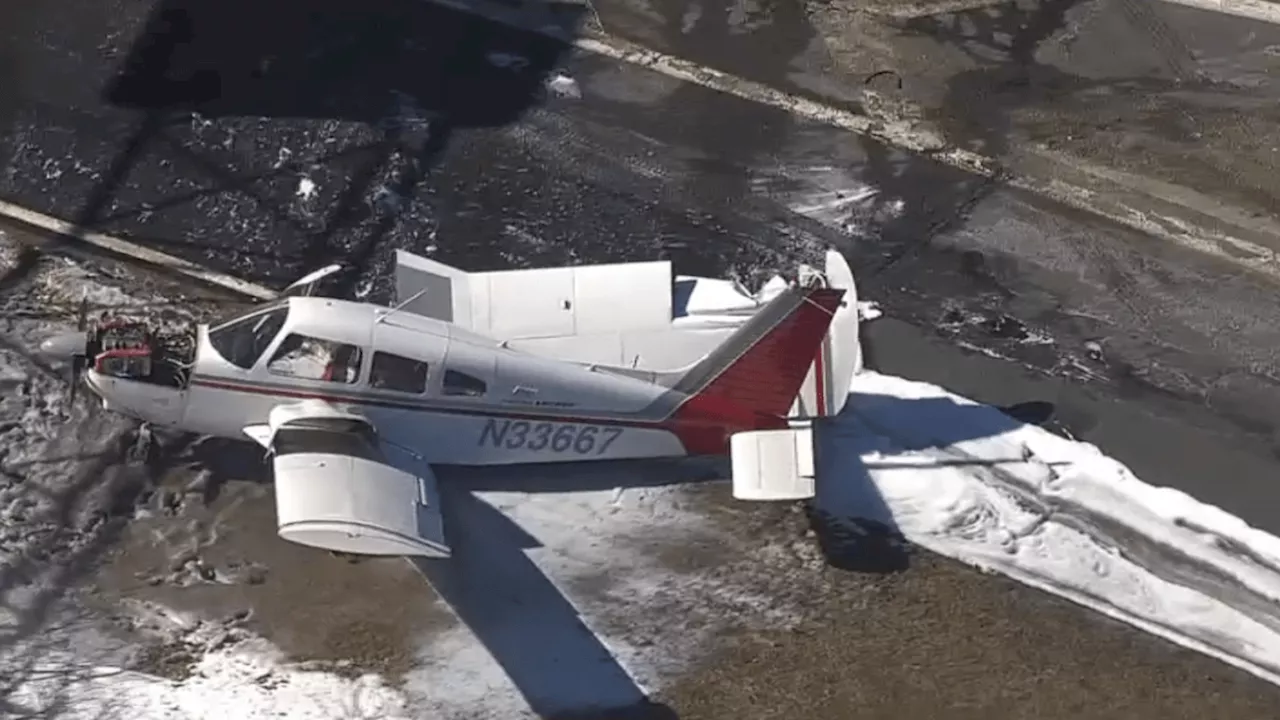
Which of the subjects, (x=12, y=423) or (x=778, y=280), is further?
(x=778, y=280)

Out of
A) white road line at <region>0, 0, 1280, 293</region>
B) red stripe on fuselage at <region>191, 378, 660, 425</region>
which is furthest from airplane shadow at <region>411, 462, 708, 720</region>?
white road line at <region>0, 0, 1280, 293</region>

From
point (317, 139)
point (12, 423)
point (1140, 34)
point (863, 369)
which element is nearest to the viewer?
point (12, 423)

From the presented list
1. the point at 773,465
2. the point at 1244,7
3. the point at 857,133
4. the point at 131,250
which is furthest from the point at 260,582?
the point at 1244,7

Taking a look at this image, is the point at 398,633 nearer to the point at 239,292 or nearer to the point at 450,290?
the point at 450,290

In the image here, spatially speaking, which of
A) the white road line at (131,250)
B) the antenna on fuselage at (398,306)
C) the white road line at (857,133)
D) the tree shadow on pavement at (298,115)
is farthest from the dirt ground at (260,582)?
the tree shadow on pavement at (298,115)

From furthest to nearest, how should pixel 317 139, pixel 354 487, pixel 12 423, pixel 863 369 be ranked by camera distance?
pixel 317 139, pixel 863 369, pixel 12 423, pixel 354 487

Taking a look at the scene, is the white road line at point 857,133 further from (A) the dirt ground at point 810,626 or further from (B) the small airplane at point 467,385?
(A) the dirt ground at point 810,626

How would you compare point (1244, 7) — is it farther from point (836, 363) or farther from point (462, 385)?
point (462, 385)

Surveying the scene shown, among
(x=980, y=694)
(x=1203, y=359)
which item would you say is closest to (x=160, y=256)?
(x=980, y=694)
